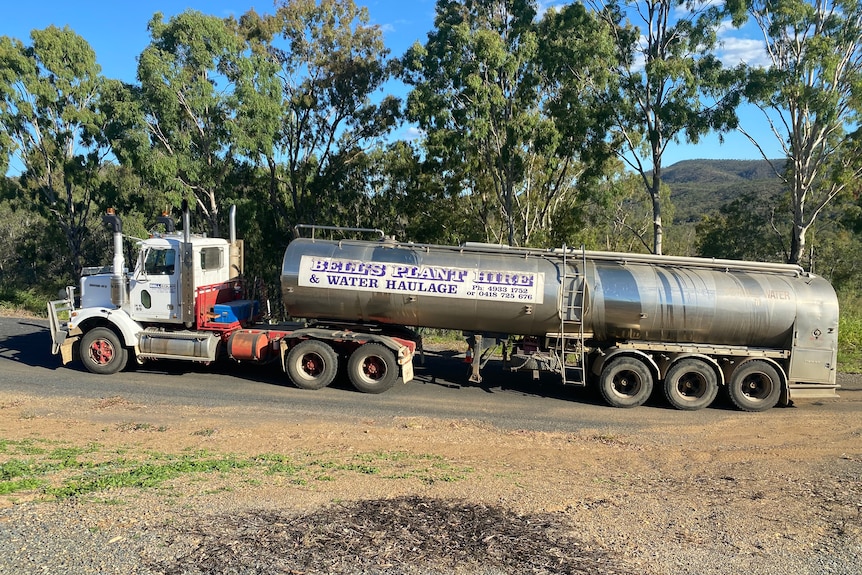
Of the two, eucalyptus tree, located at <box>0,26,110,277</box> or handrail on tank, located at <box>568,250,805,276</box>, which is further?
eucalyptus tree, located at <box>0,26,110,277</box>

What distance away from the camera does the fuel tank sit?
478 inches

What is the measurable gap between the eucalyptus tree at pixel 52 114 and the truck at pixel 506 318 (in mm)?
17677

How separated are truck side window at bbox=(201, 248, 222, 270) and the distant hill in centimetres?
7184

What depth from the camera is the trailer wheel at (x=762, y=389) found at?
1224 centimetres

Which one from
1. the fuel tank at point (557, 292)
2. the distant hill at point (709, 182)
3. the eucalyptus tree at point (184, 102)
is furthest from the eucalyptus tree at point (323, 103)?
the distant hill at point (709, 182)

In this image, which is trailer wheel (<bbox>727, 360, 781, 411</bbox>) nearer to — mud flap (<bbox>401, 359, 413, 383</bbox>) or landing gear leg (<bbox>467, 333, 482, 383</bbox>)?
landing gear leg (<bbox>467, 333, 482, 383</bbox>)

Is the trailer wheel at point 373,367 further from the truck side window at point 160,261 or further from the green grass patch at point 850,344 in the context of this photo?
the green grass patch at point 850,344

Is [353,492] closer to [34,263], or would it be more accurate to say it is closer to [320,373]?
[320,373]

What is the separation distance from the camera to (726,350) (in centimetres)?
1225

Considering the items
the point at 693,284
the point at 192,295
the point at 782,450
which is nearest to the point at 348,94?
the point at 192,295

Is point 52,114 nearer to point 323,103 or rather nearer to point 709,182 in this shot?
point 323,103

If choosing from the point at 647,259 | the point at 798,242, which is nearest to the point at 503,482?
the point at 647,259

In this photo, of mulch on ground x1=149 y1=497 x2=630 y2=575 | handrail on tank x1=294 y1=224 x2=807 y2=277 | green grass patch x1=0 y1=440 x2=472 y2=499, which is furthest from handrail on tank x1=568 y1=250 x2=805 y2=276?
mulch on ground x1=149 y1=497 x2=630 y2=575

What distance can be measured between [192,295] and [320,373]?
3.40 meters
